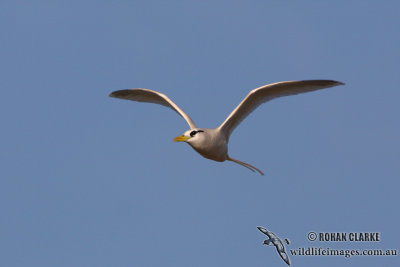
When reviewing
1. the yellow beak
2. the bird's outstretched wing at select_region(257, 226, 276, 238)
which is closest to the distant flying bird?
the bird's outstretched wing at select_region(257, 226, 276, 238)

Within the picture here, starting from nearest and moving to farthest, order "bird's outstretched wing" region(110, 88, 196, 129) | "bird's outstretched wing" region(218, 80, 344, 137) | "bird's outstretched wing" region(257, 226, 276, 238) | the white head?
1. the white head
2. "bird's outstretched wing" region(218, 80, 344, 137)
3. "bird's outstretched wing" region(257, 226, 276, 238)
4. "bird's outstretched wing" region(110, 88, 196, 129)

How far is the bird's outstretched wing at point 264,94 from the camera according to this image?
2477cm

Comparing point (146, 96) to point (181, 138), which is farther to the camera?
point (146, 96)

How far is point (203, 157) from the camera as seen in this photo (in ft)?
82.8

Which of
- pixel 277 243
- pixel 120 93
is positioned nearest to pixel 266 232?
pixel 277 243

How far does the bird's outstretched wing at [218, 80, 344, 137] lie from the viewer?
24.8 meters

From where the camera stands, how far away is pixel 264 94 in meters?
25.3

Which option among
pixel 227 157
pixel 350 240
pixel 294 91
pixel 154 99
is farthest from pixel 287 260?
pixel 154 99

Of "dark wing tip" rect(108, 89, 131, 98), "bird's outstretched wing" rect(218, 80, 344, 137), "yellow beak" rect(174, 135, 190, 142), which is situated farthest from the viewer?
"dark wing tip" rect(108, 89, 131, 98)

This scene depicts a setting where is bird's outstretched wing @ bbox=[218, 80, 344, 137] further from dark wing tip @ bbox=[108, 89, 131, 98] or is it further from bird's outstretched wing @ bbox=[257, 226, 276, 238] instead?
dark wing tip @ bbox=[108, 89, 131, 98]

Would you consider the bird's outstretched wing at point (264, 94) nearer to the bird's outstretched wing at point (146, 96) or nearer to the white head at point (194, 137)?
the white head at point (194, 137)

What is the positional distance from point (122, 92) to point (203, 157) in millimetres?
5288

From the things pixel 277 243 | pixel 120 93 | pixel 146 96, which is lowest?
pixel 277 243

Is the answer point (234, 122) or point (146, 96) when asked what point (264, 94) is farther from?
point (146, 96)
